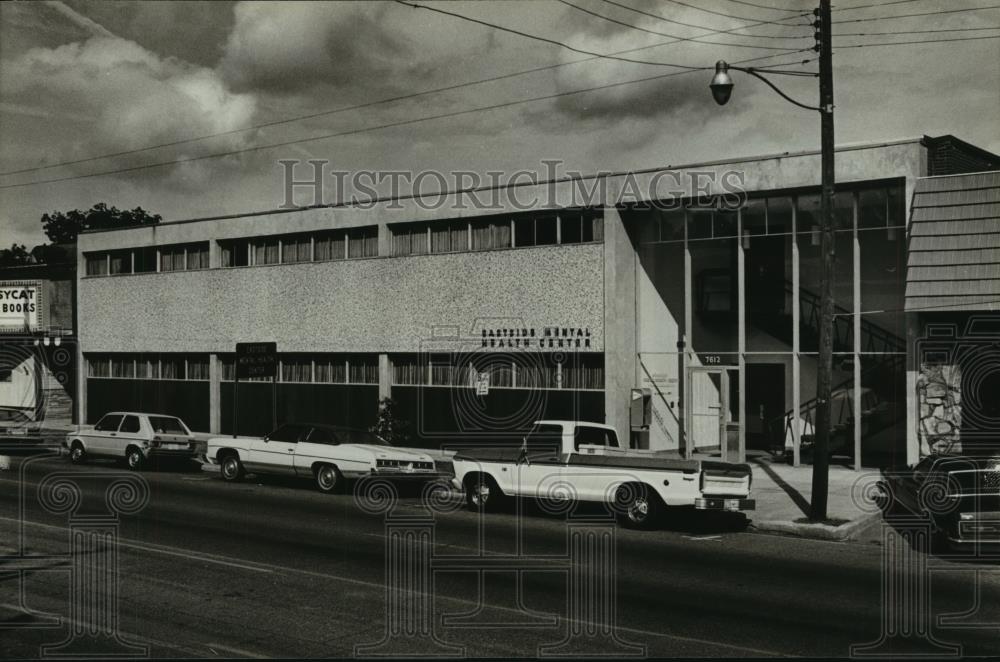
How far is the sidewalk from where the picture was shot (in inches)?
639

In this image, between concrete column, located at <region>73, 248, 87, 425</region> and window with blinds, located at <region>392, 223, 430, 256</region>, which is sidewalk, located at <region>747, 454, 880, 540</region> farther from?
concrete column, located at <region>73, 248, 87, 425</region>

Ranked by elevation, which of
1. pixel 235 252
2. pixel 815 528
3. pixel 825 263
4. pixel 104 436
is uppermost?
pixel 235 252

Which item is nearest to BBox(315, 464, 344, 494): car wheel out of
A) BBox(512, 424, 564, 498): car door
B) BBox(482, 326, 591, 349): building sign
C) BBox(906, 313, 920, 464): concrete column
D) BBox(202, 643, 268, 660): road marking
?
BBox(512, 424, 564, 498): car door

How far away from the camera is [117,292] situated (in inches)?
1490

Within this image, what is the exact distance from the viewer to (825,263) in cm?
1709

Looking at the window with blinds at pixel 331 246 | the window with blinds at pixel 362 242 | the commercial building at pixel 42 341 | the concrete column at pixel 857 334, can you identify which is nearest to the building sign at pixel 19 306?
the commercial building at pixel 42 341

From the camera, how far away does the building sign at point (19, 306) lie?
129ft

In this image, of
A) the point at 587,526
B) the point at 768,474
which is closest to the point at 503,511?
the point at 587,526

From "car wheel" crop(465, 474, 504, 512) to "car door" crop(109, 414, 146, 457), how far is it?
10.6 meters

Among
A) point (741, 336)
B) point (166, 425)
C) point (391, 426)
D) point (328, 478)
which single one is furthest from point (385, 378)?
point (741, 336)

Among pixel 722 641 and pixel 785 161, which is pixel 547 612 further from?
pixel 785 161

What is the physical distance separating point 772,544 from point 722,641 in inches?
258

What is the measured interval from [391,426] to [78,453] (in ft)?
26.9

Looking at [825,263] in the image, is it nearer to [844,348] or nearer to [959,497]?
[959,497]
